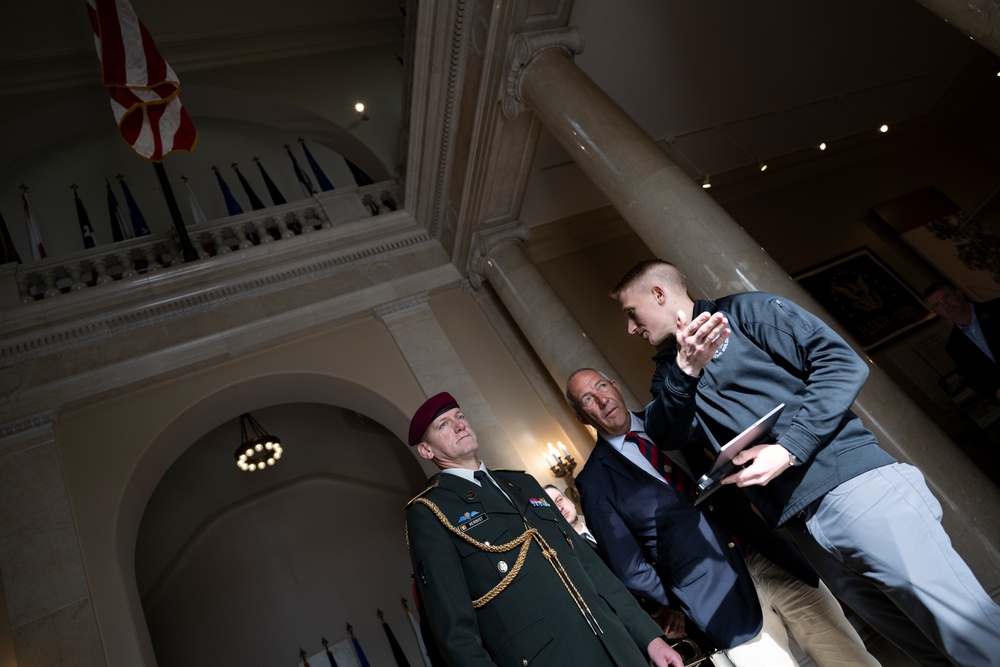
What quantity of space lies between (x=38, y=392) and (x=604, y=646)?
15.2 ft

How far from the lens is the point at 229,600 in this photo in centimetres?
763

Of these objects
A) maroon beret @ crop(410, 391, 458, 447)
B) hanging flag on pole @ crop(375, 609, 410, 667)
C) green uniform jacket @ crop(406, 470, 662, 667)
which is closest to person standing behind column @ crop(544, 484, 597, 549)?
green uniform jacket @ crop(406, 470, 662, 667)

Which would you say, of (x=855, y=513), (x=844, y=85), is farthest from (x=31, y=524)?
(x=844, y=85)

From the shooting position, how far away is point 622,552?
8.02ft

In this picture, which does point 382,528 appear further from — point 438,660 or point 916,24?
point 916,24

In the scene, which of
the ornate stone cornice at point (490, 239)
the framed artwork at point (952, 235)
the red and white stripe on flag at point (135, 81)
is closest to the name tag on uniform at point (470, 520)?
the ornate stone cornice at point (490, 239)

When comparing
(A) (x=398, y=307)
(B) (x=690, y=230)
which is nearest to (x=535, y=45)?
(B) (x=690, y=230)

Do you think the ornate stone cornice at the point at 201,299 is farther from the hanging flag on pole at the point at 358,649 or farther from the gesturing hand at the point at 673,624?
the hanging flag on pole at the point at 358,649

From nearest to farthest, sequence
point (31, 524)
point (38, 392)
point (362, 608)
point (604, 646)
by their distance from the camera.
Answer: point (604, 646)
point (31, 524)
point (38, 392)
point (362, 608)

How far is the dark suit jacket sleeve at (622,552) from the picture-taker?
7.94 feet

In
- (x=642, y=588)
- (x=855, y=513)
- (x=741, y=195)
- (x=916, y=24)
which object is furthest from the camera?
(x=741, y=195)

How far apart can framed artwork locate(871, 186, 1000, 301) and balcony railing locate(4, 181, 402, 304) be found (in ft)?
18.3

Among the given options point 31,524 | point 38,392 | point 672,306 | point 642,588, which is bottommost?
point 642,588

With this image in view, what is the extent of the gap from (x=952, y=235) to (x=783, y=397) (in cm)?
664
